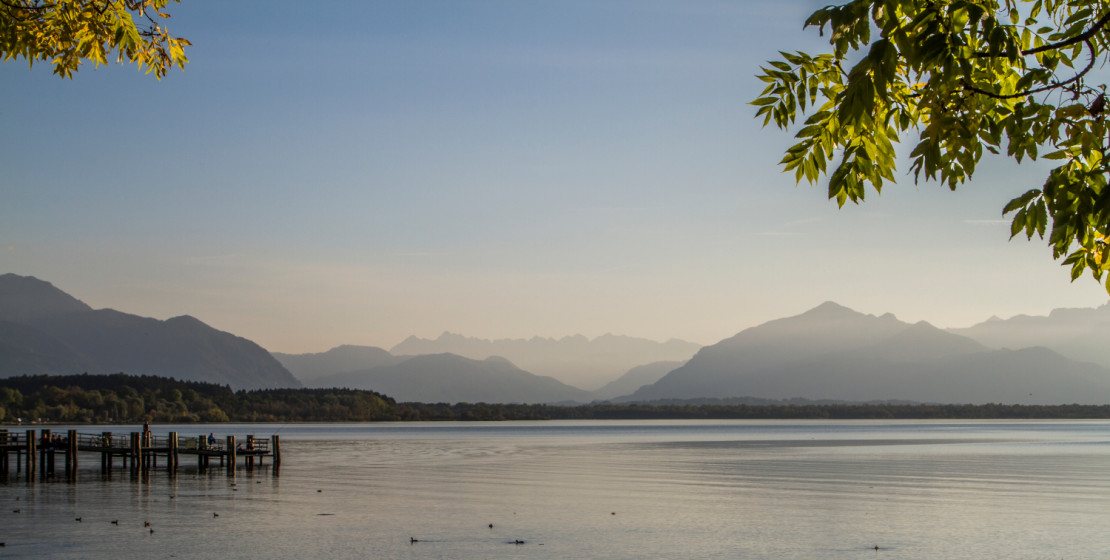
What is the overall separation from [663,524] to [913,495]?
50.9 ft

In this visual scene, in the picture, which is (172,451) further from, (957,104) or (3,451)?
(957,104)

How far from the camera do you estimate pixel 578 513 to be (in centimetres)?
3606

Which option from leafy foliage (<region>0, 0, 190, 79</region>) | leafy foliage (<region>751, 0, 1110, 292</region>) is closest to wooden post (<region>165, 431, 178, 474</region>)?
leafy foliage (<region>0, 0, 190, 79</region>)

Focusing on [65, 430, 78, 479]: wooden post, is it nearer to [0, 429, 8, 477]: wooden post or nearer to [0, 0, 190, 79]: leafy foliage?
[0, 429, 8, 477]: wooden post

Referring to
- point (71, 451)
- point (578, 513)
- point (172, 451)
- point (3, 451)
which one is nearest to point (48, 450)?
point (3, 451)

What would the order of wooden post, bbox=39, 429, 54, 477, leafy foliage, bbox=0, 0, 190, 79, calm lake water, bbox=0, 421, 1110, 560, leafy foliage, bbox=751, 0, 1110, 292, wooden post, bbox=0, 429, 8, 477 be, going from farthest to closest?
wooden post, bbox=39, 429, 54, 477 → wooden post, bbox=0, 429, 8, 477 → calm lake water, bbox=0, 421, 1110, 560 → leafy foliage, bbox=0, 0, 190, 79 → leafy foliage, bbox=751, 0, 1110, 292

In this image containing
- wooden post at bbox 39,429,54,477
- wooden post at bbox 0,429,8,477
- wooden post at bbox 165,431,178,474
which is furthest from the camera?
wooden post at bbox 165,431,178,474

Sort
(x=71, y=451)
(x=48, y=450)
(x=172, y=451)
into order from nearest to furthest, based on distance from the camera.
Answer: (x=71, y=451) → (x=48, y=450) → (x=172, y=451)

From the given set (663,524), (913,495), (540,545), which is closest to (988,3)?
(540,545)

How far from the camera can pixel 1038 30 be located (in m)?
6.16

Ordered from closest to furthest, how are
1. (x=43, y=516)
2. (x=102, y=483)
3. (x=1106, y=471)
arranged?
(x=43, y=516), (x=102, y=483), (x=1106, y=471)

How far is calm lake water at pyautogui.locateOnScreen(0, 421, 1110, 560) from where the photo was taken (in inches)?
1079

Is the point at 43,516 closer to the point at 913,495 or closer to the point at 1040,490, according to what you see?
the point at 913,495

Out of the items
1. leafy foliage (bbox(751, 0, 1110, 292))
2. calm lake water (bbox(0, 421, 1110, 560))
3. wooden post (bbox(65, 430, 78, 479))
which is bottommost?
calm lake water (bbox(0, 421, 1110, 560))
